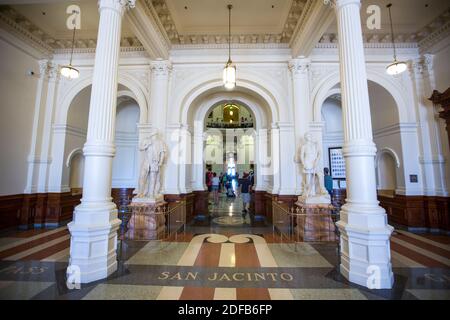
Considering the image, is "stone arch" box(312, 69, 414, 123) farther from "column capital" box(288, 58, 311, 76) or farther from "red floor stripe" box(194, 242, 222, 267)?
"red floor stripe" box(194, 242, 222, 267)

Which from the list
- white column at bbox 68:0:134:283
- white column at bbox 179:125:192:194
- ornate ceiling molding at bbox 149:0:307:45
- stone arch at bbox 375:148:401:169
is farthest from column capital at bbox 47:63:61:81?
stone arch at bbox 375:148:401:169

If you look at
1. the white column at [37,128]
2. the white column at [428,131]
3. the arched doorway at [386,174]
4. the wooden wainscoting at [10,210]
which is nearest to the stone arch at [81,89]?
the white column at [37,128]

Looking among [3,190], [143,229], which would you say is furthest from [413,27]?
[3,190]

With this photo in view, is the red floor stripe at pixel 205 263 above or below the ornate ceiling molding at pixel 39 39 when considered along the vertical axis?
below

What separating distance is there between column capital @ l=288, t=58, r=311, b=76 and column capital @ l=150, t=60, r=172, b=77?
161 inches

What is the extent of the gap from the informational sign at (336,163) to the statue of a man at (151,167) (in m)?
7.67

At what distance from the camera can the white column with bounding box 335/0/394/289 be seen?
9.83ft

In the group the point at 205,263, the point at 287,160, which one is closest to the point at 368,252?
the point at 205,263

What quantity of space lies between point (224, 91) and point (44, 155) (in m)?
6.76

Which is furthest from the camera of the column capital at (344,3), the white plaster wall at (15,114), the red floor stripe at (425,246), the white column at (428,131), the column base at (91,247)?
the white column at (428,131)

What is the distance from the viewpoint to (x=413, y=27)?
6.38 metres

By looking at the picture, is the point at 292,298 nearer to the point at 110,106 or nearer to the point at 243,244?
the point at 243,244

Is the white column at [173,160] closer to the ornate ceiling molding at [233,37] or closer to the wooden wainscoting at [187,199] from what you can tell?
the wooden wainscoting at [187,199]

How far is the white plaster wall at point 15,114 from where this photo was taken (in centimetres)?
596
